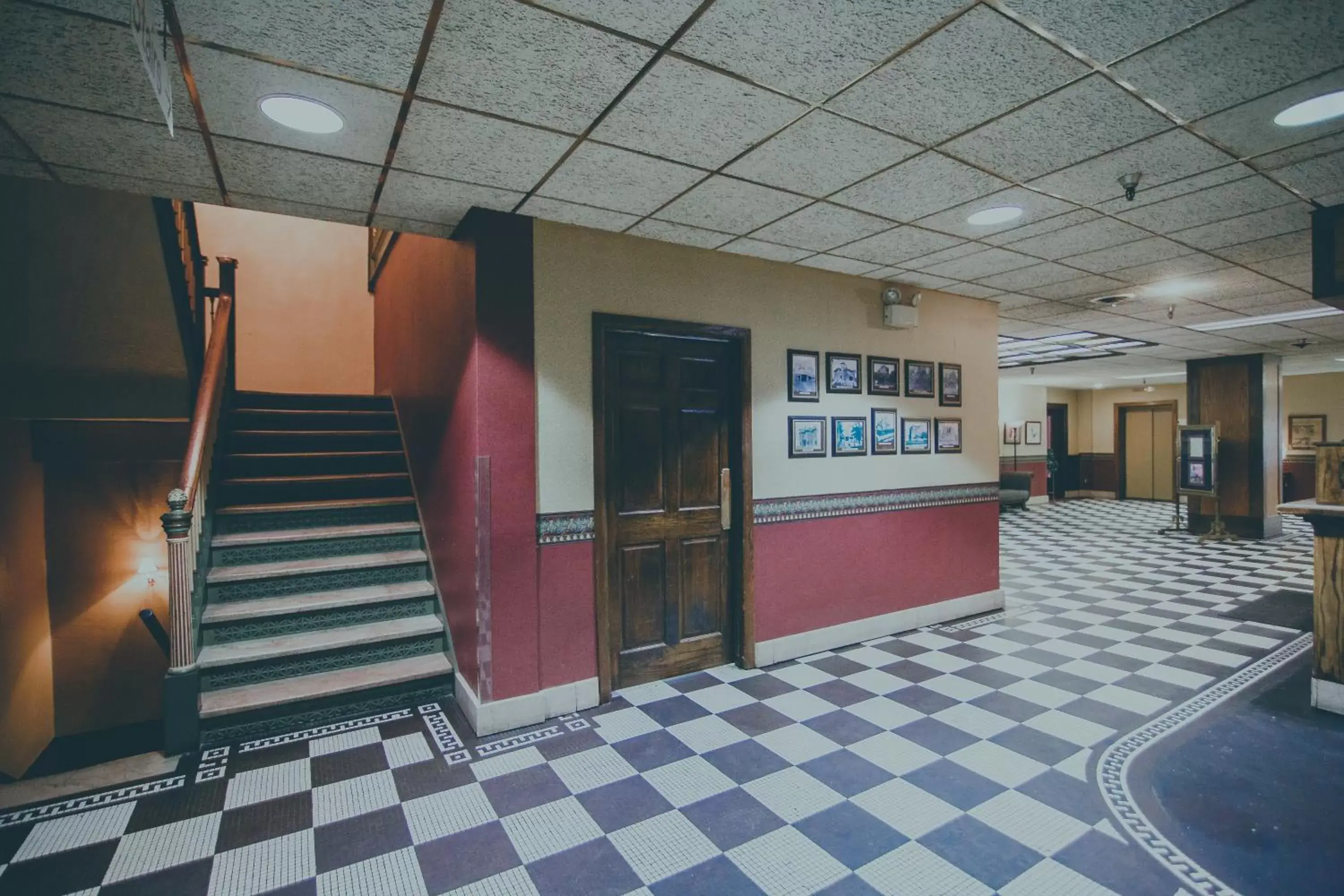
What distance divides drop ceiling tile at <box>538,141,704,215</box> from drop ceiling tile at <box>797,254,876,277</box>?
1531 millimetres

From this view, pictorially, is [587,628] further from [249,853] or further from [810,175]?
[810,175]

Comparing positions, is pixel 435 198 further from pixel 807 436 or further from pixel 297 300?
pixel 297 300

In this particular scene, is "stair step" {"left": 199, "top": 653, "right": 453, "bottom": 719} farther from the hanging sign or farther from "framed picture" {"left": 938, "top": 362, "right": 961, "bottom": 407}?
"framed picture" {"left": 938, "top": 362, "right": 961, "bottom": 407}

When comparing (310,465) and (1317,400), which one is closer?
(310,465)

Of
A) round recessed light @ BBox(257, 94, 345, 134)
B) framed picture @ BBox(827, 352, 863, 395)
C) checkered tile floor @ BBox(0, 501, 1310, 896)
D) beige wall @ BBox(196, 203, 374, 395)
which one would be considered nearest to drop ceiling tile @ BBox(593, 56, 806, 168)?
round recessed light @ BBox(257, 94, 345, 134)

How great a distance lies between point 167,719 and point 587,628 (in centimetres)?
218

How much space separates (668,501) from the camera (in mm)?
4281

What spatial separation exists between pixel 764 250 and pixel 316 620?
384cm

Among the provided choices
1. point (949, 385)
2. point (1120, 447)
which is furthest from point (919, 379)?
point (1120, 447)

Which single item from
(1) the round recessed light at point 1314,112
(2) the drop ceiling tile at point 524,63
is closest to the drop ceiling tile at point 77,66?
(2) the drop ceiling tile at point 524,63

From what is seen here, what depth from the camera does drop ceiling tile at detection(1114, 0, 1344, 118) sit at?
1.96m

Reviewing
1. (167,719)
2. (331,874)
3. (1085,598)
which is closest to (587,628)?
(331,874)

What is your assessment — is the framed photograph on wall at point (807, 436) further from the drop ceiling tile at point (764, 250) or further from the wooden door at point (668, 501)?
the drop ceiling tile at point (764, 250)

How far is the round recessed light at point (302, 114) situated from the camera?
2367 millimetres
